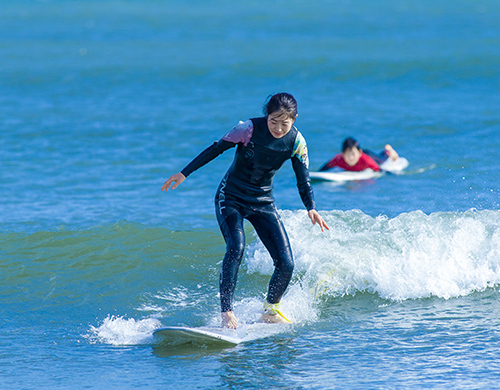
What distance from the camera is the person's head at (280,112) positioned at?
18.0ft

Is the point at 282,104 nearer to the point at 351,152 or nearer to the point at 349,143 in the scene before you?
the point at 349,143

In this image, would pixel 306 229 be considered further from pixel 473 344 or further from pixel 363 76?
pixel 363 76

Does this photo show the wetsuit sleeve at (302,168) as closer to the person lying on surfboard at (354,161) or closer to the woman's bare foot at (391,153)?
the person lying on surfboard at (354,161)

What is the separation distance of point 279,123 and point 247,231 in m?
4.18

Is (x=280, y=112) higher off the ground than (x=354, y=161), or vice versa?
(x=354, y=161)

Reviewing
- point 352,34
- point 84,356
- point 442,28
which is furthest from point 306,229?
point 442,28

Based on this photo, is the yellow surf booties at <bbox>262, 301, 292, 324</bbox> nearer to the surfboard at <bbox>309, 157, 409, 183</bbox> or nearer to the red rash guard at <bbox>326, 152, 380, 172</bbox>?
the surfboard at <bbox>309, 157, 409, 183</bbox>

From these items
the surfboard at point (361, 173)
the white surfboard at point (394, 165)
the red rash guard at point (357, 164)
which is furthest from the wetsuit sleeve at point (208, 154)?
the white surfboard at point (394, 165)

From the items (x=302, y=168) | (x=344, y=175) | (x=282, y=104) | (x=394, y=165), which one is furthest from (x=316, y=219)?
(x=394, y=165)

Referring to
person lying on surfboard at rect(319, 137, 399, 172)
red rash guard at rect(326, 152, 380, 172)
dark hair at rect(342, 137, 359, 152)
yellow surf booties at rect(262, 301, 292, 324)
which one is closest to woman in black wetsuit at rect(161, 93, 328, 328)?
yellow surf booties at rect(262, 301, 292, 324)

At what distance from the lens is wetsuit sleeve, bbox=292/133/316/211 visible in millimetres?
5844

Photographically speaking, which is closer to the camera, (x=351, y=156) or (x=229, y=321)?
(x=229, y=321)

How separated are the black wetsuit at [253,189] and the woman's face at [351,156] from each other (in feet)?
27.6

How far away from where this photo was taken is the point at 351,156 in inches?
563
